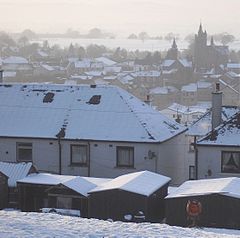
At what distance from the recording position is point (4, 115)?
107 feet

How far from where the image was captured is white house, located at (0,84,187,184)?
2973cm

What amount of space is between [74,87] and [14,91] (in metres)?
3.24

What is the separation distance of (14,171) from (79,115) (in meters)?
6.14

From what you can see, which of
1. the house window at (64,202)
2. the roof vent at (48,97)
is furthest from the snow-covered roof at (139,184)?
the roof vent at (48,97)

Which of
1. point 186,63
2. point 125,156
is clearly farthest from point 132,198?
point 186,63

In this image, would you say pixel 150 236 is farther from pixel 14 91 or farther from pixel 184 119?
pixel 184 119

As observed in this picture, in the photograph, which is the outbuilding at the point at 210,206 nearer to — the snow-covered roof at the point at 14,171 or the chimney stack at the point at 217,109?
the snow-covered roof at the point at 14,171

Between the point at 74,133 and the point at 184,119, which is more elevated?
the point at 74,133

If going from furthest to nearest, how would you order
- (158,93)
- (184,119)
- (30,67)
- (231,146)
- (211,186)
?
(30,67)
(158,93)
(184,119)
(231,146)
(211,186)

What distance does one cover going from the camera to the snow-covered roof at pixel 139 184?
2212 cm

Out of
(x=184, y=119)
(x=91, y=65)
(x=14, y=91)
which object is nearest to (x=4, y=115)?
(x=14, y=91)

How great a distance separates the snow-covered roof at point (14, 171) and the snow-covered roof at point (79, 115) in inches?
159

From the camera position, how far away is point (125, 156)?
2984cm

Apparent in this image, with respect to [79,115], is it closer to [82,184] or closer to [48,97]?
[48,97]
